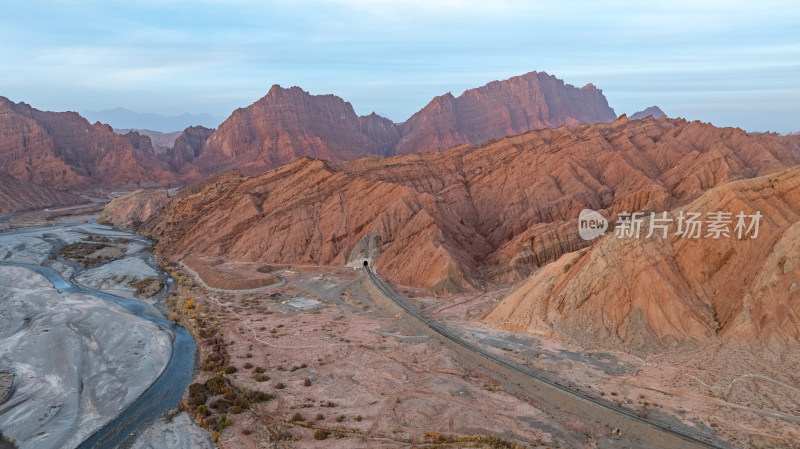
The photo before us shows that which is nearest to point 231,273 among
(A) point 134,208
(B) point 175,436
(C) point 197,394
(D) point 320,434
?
(C) point 197,394

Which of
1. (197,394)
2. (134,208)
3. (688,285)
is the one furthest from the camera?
(134,208)

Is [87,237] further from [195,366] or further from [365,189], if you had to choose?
[195,366]

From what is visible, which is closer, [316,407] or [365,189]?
[316,407]

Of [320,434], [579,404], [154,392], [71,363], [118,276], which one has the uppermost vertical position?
[579,404]

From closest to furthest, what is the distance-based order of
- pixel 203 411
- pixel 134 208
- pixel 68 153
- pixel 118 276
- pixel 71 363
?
pixel 203 411 → pixel 71 363 → pixel 118 276 → pixel 134 208 → pixel 68 153

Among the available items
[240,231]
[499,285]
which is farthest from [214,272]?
[499,285]

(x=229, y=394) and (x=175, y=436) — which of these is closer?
(x=175, y=436)

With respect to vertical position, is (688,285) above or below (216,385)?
above

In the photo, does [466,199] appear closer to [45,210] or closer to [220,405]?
[220,405]
